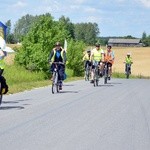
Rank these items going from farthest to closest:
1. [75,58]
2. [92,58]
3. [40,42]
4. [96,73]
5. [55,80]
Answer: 1. [75,58]
2. [40,42]
3. [92,58]
4. [96,73]
5. [55,80]

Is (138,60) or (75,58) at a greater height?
(75,58)

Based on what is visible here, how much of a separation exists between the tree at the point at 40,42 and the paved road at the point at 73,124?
20823 mm

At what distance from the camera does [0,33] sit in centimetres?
1886

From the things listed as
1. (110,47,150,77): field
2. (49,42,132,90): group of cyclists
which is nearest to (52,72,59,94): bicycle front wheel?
(49,42,132,90): group of cyclists

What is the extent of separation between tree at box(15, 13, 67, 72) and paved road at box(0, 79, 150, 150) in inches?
820

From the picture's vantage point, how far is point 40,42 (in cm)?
3869

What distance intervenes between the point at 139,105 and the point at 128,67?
81.1 feet

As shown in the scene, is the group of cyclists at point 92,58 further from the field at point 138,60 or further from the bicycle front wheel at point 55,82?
the field at point 138,60

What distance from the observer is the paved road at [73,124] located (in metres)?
8.45

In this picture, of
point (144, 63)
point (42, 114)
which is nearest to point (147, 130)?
point (42, 114)

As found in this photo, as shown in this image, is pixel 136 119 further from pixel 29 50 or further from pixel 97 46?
pixel 29 50

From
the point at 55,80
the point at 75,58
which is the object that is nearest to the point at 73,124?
the point at 55,80

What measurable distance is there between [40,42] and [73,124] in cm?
2819

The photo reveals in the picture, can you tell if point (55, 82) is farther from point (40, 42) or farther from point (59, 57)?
point (40, 42)
